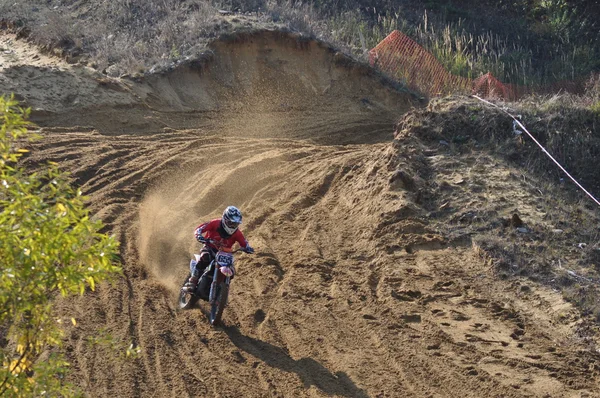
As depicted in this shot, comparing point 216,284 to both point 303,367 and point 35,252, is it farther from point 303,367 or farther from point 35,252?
point 35,252

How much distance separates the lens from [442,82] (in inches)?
949

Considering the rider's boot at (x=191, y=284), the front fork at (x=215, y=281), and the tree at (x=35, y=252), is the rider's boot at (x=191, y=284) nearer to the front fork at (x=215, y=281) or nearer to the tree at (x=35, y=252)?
the front fork at (x=215, y=281)

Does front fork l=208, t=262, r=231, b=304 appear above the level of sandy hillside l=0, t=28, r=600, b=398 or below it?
above

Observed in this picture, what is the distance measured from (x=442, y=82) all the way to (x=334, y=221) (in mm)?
11148

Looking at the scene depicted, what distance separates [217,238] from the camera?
11.1 meters

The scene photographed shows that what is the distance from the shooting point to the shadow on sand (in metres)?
9.08

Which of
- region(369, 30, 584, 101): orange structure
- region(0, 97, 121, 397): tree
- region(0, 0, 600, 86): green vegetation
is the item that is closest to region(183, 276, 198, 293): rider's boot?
region(0, 97, 121, 397): tree

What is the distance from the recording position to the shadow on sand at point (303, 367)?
9078mm

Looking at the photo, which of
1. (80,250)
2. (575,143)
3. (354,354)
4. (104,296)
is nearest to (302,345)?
(354,354)

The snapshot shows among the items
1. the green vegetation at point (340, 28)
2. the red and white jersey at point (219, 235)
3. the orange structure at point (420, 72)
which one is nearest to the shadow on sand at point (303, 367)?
the red and white jersey at point (219, 235)

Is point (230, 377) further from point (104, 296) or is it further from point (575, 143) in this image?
point (575, 143)

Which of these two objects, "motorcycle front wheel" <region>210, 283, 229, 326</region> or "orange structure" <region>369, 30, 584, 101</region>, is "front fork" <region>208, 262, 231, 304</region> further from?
"orange structure" <region>369, 30, 584, 101</region>

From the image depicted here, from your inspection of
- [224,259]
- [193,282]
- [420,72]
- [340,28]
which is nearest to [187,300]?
[193,282]

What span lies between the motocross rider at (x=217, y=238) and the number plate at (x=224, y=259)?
294 millimetres
